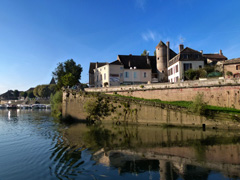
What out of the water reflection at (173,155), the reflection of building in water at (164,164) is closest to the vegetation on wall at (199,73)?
the water reflection at (173,155)

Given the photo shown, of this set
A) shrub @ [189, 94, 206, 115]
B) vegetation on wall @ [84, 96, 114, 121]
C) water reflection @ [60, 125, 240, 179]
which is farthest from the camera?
vegetation on wall @ [84, 96, 114, 121]

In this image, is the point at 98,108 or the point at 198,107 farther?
the point at 98,108

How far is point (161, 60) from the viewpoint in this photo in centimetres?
4178

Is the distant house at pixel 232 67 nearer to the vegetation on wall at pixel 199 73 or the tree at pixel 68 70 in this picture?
the vegetation on wall at pixel 199 73

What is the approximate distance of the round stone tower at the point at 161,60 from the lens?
41.4 m

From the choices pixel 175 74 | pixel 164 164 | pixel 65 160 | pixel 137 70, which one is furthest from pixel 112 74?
pixel 164 164

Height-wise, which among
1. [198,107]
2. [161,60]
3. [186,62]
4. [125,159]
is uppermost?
[161,60]

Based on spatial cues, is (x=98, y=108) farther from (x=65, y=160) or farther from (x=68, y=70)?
(x=68, y=70)

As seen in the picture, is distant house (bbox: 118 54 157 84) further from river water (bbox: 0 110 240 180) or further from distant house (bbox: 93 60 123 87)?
river water (bbox: 0 110 240 180)

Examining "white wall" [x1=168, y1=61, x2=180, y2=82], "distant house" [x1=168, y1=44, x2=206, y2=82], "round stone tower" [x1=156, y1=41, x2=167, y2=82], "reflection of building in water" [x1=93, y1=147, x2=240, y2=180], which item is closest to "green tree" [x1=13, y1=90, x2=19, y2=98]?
"round stone tower" [x1=156, y1=41, x2=167, y2=82]

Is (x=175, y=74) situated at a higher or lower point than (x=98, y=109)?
higher

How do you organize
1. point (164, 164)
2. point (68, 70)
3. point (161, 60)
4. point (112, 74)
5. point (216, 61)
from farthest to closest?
point (68, 70), point (161, 60), point (112, 74), point (216, 61), point (164, 164)

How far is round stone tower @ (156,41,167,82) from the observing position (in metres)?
41.4

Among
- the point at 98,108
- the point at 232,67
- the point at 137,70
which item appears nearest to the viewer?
the point at 98,108
